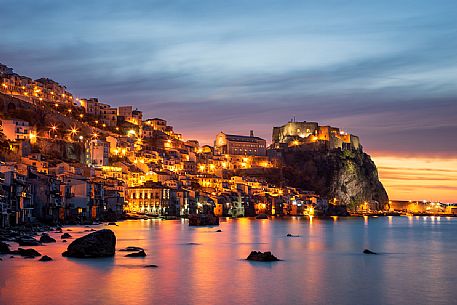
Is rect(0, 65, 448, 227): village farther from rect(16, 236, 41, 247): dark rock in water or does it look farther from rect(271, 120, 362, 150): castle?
rect(16, 236, 41, 247): dark rock in water

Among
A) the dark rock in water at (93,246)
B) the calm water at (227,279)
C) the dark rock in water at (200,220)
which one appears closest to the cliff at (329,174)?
the dark rock in water at (200,220)

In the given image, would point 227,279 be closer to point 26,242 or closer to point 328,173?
point 26,242

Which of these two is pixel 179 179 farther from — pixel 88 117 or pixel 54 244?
pixel 54 244

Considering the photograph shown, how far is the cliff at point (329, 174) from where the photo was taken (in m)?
144

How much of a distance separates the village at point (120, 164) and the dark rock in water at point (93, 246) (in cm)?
1942

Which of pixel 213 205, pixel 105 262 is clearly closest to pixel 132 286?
pixel 105 262

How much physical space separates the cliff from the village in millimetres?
2554

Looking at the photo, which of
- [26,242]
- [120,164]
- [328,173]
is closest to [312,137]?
[328,173]

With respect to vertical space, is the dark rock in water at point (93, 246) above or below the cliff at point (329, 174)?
below

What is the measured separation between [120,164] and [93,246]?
7195cm

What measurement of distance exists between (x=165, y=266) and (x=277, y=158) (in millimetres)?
120613

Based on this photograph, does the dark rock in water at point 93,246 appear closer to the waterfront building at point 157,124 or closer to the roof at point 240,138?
the waterfront building at point 157,124

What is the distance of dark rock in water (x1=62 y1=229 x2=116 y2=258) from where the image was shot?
30.9 meters

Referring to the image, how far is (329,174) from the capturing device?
14425cm
